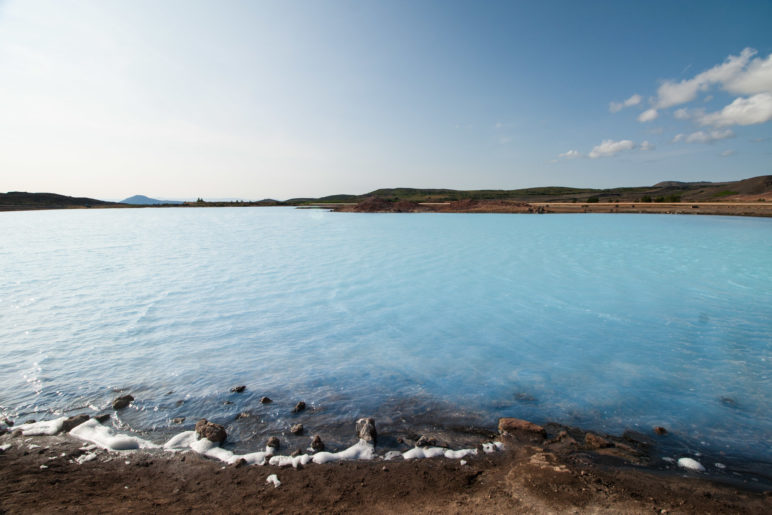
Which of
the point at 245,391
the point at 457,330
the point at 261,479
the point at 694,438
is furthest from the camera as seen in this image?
the point at 457,330

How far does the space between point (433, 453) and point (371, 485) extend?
36.1 inches

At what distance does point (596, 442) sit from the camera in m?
4.38

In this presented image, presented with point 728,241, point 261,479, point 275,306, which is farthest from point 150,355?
point 728,241

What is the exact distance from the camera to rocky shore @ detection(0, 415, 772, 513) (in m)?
3.31

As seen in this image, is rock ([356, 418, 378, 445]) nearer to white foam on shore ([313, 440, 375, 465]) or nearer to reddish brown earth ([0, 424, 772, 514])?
white foam on shore ([313, 440, 375, 465])

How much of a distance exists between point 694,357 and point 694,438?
3.43 metres

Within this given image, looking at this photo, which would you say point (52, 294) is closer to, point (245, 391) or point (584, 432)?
point (245, 391)

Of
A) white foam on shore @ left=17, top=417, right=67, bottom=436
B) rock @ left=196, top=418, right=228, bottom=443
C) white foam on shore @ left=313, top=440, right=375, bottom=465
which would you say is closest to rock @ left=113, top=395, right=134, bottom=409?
white foam on shore @ left=17, top=417, right=67, bottom=436

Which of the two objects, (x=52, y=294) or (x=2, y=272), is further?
(x=2, y=272)

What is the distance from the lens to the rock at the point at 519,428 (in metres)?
4.63

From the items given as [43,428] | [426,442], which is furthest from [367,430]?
[43,428]

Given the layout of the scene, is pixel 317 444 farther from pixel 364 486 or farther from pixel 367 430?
pixel 364 486

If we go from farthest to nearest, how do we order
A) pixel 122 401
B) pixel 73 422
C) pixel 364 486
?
pixel 122 401, pixel 73 422, pixel 364 486

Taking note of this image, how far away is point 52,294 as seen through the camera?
11680 mm
